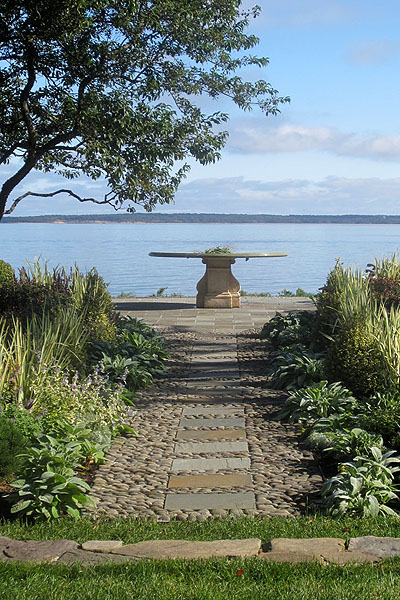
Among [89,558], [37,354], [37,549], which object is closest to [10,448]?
[37,549]

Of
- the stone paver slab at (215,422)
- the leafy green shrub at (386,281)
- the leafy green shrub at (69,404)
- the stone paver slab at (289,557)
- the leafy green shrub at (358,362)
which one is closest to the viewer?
the stone paver slab at (289,557)

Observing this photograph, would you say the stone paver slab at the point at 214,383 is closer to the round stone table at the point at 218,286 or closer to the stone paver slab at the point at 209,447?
the stone paver slab at the point at 209,447

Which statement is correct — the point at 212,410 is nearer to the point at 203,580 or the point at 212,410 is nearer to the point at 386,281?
the point at 203,580

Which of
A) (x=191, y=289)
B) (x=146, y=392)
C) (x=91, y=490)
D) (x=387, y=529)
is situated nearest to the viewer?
(x=387, y=529)

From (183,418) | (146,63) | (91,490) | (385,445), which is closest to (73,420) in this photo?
(91,490)

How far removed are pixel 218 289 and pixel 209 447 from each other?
9.50 meters

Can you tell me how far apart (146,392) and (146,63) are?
15.2 feet

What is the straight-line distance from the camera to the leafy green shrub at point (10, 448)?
4703 millimetres

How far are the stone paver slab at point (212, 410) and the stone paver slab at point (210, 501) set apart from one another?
2061 mm

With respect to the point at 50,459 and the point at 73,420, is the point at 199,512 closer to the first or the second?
the point at 50,459

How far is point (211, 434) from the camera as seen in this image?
6.04 metres

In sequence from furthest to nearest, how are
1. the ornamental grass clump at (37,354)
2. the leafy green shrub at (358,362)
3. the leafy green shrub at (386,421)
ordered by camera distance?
the leafy green shrub at (358,362)
the ornamental grass clump at (37,354)
the leafy green shrub at (386,421)

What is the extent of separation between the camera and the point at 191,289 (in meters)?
23.7

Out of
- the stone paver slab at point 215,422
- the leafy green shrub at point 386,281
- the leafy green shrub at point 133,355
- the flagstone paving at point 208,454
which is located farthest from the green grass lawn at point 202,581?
the leafy green shrub at point 386,281
